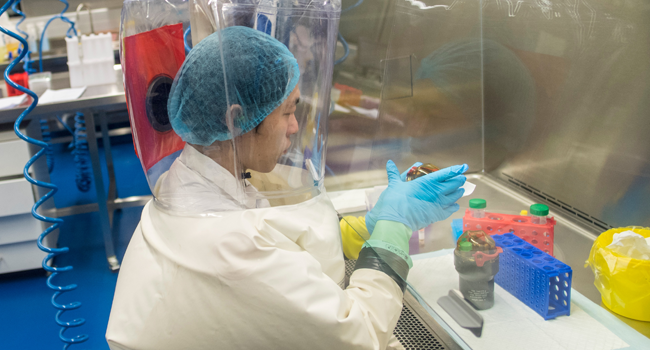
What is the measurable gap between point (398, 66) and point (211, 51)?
72 centimetres

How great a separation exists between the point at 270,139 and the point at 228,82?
147 mm

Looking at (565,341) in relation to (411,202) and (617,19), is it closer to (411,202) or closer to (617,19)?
(411,202)

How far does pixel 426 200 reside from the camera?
100 centimetres

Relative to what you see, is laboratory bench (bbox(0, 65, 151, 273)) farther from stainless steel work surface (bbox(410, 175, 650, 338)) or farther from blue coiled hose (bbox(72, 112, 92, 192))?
stainless steel work surface (bbox(410, 175, 650, 338))

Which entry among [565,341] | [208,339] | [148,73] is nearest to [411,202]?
[565,341]

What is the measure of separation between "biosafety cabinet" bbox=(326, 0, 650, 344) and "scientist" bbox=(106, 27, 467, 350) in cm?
30

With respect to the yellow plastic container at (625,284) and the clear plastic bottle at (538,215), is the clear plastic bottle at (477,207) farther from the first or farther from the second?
the yellow plastic container at (625,284)

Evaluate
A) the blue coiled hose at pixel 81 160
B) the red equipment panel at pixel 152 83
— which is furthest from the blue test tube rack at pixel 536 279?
the blue coiled hose at pixel 81 160

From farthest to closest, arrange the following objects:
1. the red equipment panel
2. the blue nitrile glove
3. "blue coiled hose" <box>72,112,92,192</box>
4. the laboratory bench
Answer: "blue coiled hose" <box>72,112,92,192</box>
the laboratory bench
the blue nitrile glove
the red equipment panel

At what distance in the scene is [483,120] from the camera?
1410 mm

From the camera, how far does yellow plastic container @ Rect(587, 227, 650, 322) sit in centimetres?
78

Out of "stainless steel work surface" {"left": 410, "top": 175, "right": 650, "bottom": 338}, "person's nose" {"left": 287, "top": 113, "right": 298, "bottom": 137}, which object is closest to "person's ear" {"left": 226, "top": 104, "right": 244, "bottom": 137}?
"person's nose" {"left": 287, "top": 113, "right": 298, "bottom": 137}

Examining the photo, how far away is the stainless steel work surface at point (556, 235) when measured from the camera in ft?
2.82

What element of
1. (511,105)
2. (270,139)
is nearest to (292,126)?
(270,139)
